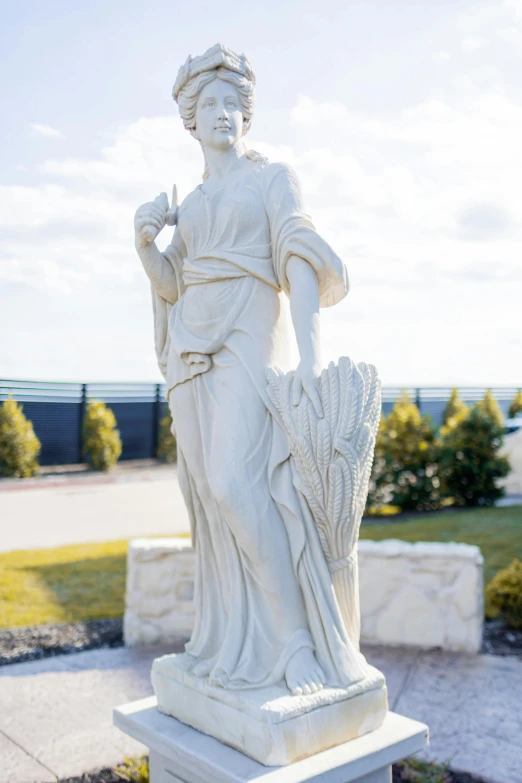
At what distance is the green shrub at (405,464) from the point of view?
35.4 feet

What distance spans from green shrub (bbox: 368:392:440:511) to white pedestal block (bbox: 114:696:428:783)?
8.00 meters

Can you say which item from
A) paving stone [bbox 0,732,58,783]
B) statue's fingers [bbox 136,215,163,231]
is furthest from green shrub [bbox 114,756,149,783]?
statue's fingers [bbox 136,215,163,231]

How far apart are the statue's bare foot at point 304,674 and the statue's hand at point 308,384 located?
894 mm

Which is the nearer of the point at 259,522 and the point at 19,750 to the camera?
the point at 259,522

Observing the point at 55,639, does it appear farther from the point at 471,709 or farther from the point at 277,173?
the point at 277,173

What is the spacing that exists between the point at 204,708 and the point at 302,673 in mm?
443

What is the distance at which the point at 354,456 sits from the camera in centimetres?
268

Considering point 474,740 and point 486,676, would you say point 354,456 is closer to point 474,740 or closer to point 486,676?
point 474,740

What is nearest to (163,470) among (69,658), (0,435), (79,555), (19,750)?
(0,435)

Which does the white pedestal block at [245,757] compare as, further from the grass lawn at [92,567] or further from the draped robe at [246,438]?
the grass lawn at [92,567]

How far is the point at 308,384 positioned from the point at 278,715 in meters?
1.17

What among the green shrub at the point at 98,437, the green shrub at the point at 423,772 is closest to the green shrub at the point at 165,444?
the green shrub at the point at 98,437

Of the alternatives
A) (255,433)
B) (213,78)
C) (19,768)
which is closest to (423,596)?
(19,768)

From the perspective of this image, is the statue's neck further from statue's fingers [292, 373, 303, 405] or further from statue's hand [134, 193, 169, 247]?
statue's fingers [292, 373, 303, 405]
